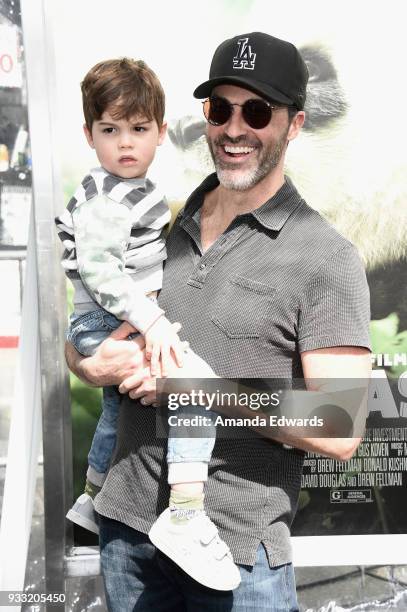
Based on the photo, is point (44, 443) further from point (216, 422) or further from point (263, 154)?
point (263, 154)

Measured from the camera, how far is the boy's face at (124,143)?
228cm

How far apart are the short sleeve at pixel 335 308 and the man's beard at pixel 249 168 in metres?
0.34

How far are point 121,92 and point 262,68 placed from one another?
40 cm

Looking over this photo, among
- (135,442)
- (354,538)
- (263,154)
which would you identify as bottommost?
(354,538)

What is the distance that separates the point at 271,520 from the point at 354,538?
1074mm

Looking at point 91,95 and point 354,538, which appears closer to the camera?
point 91,95

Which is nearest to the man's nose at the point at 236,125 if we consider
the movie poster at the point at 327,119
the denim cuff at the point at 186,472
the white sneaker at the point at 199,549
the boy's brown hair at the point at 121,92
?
the boy's brown hair at the point at 121,92

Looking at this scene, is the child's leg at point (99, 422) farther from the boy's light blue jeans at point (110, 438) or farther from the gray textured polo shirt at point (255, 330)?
the gray textured polo shirt at point (255, 330)

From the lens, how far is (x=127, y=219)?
2189 millimetres

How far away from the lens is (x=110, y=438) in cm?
252

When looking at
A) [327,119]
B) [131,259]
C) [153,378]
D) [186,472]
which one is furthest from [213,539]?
[327,119]

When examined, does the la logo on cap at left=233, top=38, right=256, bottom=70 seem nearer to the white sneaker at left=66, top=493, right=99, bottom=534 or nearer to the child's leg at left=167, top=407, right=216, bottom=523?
the child's leg at left=167, top=407, right=216, bottom=523

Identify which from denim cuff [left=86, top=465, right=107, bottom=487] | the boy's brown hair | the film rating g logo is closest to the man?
the boy's brown hair

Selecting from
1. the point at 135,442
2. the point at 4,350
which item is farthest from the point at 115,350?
the point at 4,350
